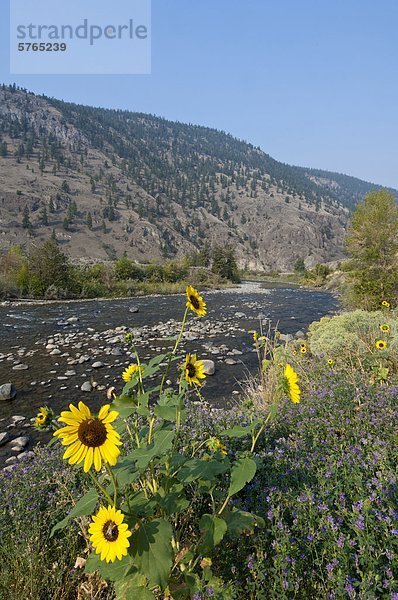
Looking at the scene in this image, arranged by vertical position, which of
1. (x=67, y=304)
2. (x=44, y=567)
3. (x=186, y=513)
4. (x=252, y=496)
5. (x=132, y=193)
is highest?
(x=132, y=193)

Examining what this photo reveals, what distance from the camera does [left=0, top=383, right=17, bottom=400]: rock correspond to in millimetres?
6438

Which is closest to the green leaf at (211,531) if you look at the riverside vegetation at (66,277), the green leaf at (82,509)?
the green leaf at (82,509)

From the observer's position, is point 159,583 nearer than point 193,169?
Yes

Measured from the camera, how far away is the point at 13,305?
18.1 m

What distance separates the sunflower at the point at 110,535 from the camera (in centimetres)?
122

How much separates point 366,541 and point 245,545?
66 cm

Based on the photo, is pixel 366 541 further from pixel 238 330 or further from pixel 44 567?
pixel 238 330

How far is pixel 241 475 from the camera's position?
1482 mm

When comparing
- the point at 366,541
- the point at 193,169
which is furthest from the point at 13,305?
the point at 193,169

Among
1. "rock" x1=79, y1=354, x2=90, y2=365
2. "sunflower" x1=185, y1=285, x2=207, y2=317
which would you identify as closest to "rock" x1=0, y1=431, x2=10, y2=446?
"rock" x1=79, y1=354, x2=90, y2=365

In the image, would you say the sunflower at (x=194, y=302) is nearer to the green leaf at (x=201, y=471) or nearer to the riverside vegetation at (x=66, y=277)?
the green leaf at (x=201, y=471)

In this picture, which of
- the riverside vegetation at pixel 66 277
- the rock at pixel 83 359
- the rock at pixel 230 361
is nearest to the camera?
the rock at pixel 83 359

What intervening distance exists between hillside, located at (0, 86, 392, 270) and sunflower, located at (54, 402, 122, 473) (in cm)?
6481

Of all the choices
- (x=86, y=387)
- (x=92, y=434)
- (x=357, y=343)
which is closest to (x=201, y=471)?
(x=92, y=434)
